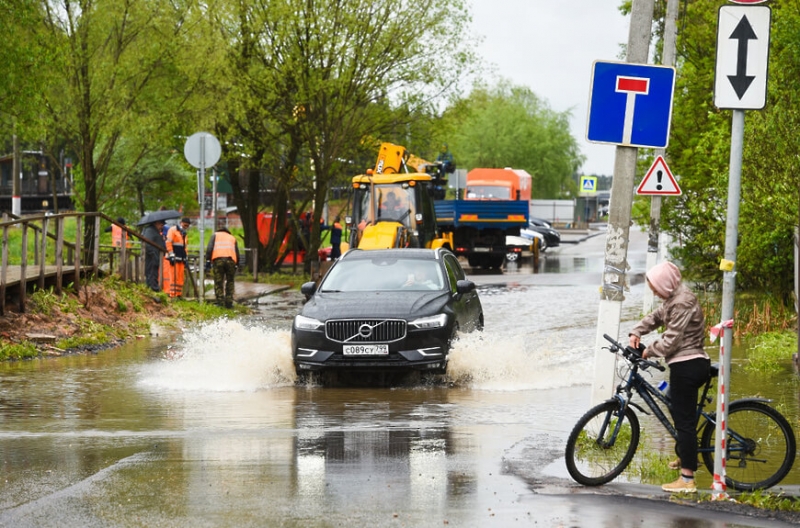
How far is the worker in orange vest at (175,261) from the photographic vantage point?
83.7ft

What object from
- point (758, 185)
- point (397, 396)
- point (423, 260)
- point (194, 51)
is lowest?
point (397, 396)

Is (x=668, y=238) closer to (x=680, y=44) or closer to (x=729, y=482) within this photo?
(x=680, y=44)

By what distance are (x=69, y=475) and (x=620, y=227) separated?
4.64 metres

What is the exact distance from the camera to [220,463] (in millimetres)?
9062

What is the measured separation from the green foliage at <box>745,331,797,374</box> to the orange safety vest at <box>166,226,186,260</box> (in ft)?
41.4

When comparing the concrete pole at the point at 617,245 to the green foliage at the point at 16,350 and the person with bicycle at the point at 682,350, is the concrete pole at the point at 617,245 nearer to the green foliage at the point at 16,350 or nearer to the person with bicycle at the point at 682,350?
the person with bicycle at the point at 682,350

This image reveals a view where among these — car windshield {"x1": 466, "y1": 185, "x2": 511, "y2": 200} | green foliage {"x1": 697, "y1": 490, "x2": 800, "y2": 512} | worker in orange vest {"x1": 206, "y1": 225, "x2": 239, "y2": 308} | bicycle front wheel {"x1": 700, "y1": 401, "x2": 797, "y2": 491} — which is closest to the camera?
green foliage {"x1": 697, "y1": 490, "x2": 800, "y2": 512}

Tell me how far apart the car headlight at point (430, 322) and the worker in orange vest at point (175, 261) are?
39.9 ft

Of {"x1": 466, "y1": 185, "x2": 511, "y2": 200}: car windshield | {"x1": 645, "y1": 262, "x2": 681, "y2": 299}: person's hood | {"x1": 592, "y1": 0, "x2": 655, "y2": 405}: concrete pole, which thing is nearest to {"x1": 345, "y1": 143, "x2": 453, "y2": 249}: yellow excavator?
{"x1": 592, "y1": 0, "x2": 655, "y2": 405}: concrete pole

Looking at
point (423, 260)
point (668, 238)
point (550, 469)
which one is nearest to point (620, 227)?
point (550, 469)

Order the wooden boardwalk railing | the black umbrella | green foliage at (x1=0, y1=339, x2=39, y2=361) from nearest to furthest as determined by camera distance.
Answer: green foliage at (x1=0, y1=339, x2=39, y2=361)
the wooden boardwalk railing
the black umbrella

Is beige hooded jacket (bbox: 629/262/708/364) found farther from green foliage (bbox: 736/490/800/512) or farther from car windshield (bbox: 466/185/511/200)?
car windshield (bbox: 466/185/511/200)

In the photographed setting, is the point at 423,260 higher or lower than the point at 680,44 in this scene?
lower

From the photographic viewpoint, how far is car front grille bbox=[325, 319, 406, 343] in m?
13.7
